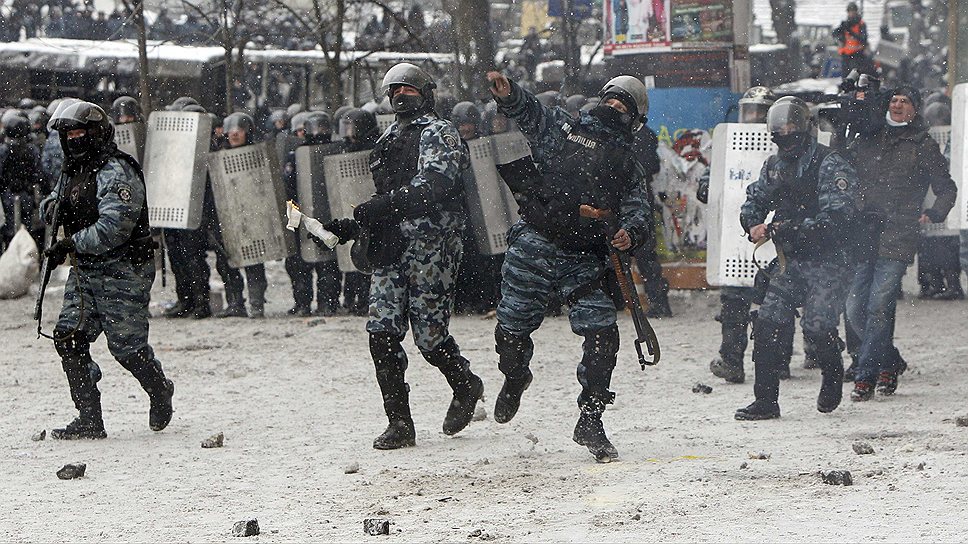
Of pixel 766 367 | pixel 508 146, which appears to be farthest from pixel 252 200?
pixel 766 367

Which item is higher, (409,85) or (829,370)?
(409,85)

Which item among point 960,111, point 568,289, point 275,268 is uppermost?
point 960,111

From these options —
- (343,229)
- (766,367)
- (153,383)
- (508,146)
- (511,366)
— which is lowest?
(766,367)

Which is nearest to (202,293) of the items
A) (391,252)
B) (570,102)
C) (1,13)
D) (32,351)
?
(32,351)

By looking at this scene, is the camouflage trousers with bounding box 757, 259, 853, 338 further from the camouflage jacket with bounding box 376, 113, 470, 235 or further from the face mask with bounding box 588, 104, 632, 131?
the camouflage jacket with bounding box 376, 113, 470, 235

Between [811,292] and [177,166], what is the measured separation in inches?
243

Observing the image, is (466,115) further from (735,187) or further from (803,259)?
(803,259)

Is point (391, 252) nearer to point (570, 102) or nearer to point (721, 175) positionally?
point (721, 175)

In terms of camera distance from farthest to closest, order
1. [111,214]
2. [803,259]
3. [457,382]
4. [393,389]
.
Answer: [803,259]
[457,382]
[111,214]
[393,389]

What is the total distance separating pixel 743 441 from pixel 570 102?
5765mm

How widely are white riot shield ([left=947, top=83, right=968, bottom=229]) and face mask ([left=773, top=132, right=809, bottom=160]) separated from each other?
3.47ft

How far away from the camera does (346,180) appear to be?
39.5 ft

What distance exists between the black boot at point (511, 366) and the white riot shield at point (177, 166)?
5.81 m

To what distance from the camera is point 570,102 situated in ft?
41.8
